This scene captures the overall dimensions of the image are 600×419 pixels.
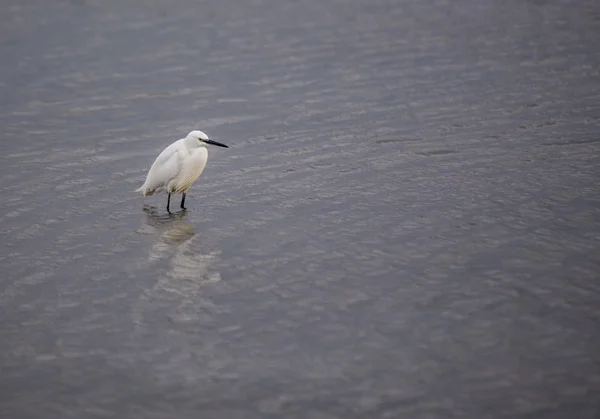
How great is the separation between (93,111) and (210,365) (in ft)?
36.2

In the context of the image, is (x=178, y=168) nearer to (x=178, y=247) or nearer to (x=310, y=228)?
(x=178, y=247)

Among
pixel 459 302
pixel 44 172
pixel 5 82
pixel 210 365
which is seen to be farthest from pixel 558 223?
pixel 5 82

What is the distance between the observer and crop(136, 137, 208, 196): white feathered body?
14172 mm

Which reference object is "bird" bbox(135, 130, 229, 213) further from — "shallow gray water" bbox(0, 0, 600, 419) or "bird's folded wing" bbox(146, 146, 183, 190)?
"shallow gray water" bbox(0, 0, 600, 419)

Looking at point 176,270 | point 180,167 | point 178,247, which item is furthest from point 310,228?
point 180,167

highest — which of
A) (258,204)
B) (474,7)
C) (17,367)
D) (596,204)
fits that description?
(474,7)

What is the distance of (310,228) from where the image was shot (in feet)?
43.8

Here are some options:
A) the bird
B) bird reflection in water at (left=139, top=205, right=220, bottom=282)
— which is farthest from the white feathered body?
bird reflection in water at (left=139, top=205, right=220, bottom=282)

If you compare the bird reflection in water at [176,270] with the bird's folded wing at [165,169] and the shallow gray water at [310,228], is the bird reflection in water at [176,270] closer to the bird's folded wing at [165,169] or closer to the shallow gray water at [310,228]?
the shallow gray water at [310,228]

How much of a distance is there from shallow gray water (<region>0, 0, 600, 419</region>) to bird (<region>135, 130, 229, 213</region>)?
41 cm

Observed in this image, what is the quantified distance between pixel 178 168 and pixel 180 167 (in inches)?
1.4

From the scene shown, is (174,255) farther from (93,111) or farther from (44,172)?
(93,111)

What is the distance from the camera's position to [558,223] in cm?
1288

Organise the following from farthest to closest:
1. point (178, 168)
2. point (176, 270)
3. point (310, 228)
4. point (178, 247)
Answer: point (178, 168)
point (310, 228)
point (178, 247)
point (176, 270)
